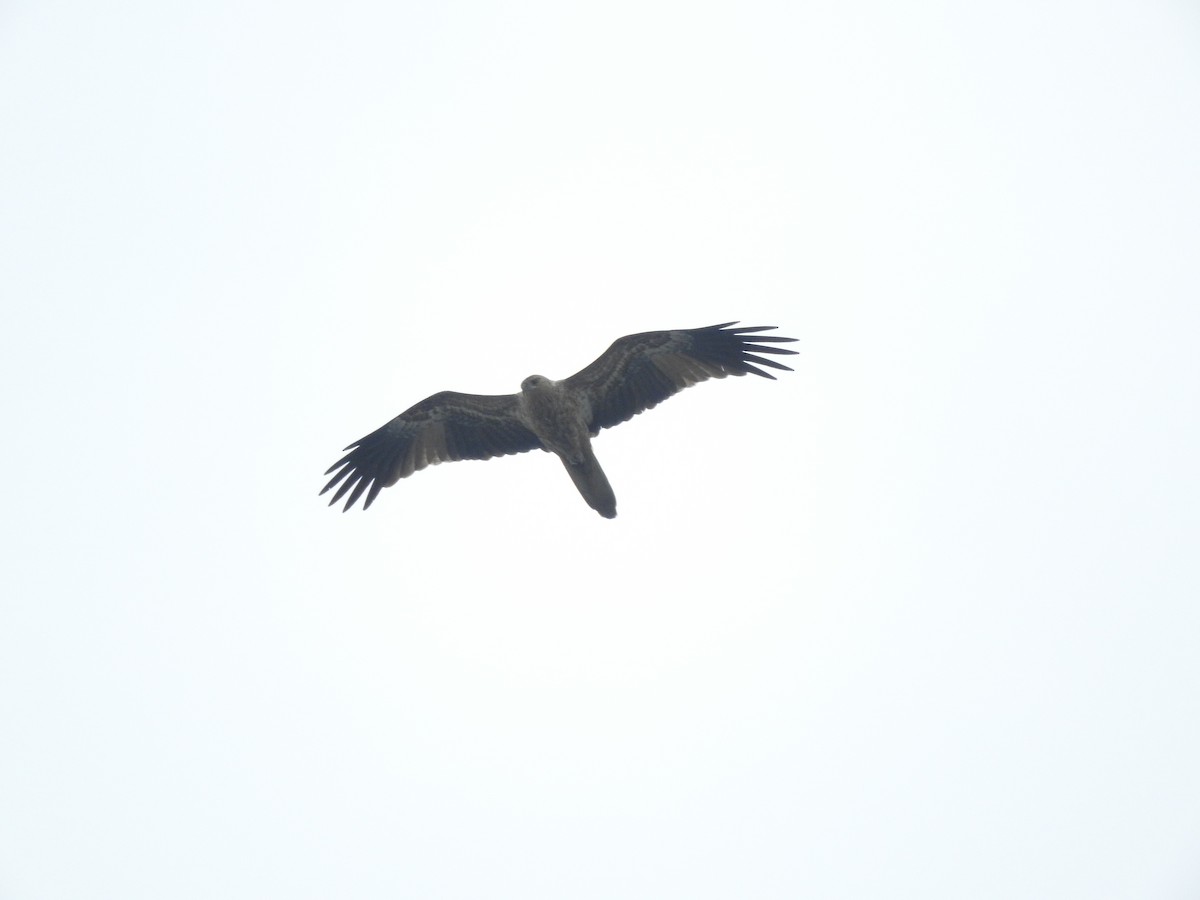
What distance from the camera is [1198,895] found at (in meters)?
30.5

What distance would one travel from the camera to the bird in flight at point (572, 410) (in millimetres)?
14102

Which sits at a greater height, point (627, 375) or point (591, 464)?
point (627, 375)

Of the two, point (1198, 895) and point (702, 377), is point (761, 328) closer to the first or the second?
point (702, 377)

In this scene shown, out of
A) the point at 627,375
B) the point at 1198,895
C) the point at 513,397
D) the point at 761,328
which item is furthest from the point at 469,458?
the point at 1198,895

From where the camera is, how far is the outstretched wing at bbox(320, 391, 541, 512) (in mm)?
14859

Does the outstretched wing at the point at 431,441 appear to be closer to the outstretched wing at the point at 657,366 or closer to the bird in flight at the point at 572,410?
the bird in flight at the point at 572,410

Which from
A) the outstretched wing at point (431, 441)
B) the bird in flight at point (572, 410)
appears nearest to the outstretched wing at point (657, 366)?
the bird in flight at point (572, 410)

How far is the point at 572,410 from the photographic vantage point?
14156 mm

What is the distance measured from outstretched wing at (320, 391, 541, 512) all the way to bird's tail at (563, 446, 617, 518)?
904 mm

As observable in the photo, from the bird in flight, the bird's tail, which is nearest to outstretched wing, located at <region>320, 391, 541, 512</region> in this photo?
the bird in flight

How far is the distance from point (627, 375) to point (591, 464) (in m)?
1.17

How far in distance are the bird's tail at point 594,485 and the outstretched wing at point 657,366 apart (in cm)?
46

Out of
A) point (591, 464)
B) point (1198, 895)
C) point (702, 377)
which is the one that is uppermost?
point (702, 377)

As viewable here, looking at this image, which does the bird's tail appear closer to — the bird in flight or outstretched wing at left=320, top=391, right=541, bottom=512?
the bird in flight
